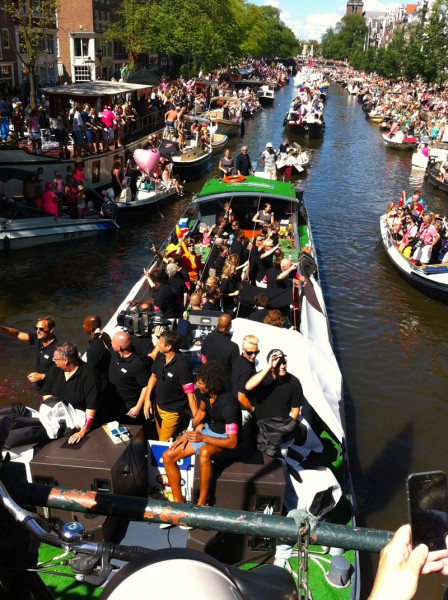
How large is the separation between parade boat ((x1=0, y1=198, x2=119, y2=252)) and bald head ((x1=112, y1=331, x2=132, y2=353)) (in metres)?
13.1

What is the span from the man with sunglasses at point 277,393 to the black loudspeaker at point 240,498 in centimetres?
86

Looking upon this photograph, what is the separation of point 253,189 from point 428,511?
14862 mm

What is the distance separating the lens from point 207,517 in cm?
184

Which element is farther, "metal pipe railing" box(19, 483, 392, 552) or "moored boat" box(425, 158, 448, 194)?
"moored boat" box(425, 158, 448, 194)

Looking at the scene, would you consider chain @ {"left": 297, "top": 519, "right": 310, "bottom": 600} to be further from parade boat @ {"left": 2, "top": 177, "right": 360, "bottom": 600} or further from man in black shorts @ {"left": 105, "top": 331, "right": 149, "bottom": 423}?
man in black shorts @ {"left": 105, "top": 331, "right": 149, "bottom": 423}

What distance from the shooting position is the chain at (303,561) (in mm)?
1543

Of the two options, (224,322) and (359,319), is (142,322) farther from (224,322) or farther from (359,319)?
(359,319)

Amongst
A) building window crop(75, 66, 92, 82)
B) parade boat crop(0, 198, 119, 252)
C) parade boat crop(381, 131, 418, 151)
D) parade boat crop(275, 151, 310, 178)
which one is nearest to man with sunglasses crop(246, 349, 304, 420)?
parade boat crop(0, 198, 119, 252)

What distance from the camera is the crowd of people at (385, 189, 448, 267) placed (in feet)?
53.7

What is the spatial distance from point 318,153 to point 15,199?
2446 cm

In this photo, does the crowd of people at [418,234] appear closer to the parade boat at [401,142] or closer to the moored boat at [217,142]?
the moored boat at [217,142]

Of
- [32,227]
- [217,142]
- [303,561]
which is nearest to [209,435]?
[303,561]

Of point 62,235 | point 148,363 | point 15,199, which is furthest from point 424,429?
point 15,199

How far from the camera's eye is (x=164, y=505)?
6.13 feet
